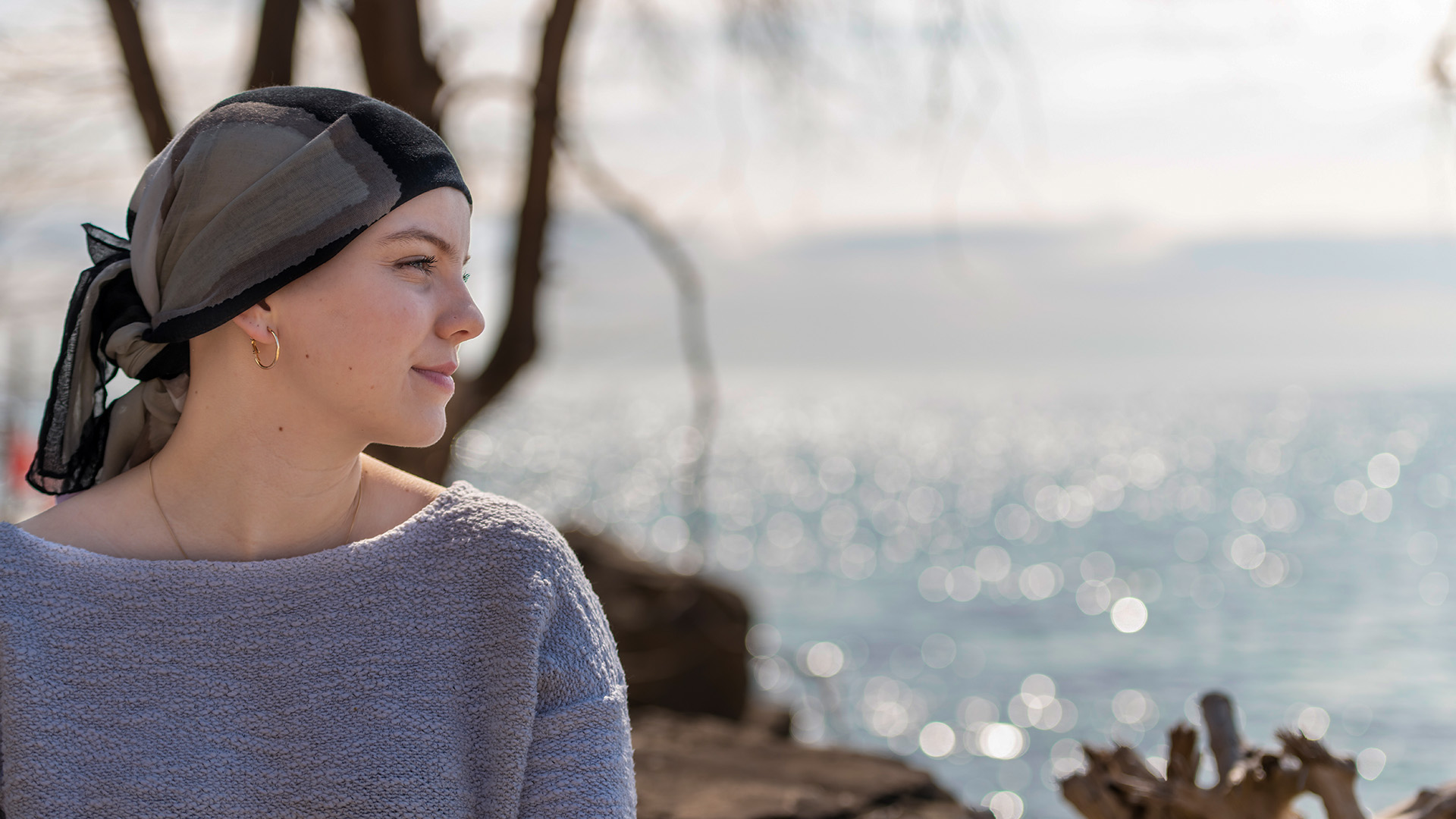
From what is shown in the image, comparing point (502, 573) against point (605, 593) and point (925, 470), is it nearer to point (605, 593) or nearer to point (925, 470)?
point (605, 593)

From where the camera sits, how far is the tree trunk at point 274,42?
275cm

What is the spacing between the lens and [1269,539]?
3509cm

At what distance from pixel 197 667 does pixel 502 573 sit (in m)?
0.34

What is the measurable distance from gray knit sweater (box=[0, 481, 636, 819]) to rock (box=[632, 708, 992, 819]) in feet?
4.90

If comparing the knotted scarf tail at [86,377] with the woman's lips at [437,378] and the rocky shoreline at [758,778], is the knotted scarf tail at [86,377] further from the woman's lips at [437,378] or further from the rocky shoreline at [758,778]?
the rocky shoreline at [758,778]

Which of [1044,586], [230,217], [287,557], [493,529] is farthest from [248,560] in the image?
[1044,586]

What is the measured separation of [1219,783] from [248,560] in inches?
80.9

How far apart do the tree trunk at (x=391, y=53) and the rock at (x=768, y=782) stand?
1722 millimetres

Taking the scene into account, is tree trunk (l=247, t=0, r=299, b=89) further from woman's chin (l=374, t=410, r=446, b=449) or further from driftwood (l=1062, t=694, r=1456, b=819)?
driftwood (l=1062, t=694, r=1456, b=819)

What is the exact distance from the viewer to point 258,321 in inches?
49.4

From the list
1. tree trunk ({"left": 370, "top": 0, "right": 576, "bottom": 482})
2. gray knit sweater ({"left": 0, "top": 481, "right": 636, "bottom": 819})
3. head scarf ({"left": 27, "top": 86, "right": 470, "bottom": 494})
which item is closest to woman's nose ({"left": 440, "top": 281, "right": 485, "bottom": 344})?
head scarf ({"left": 27, "top": 86, "right": 470, "bottom": 494})

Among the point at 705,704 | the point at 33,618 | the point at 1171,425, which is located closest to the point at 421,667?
the point at 33,618

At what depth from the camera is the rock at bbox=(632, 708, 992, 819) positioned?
9.15 feet

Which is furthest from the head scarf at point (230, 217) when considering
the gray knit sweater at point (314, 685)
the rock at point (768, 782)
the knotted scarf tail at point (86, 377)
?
the rock at point (768, 782)
